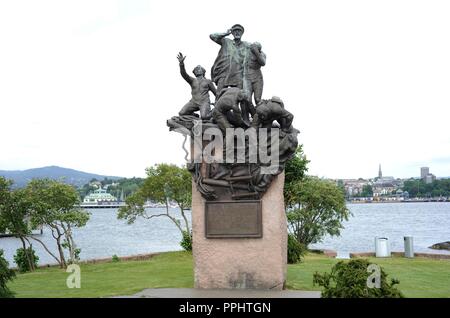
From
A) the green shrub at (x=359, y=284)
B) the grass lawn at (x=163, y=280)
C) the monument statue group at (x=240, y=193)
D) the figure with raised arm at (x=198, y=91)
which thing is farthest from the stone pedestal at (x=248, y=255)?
the green shrub at (x=359, y=284)

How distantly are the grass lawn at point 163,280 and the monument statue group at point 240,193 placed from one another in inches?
37.0

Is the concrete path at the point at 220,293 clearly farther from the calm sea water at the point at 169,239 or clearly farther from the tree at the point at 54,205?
the calm sea water at the point at 169,239

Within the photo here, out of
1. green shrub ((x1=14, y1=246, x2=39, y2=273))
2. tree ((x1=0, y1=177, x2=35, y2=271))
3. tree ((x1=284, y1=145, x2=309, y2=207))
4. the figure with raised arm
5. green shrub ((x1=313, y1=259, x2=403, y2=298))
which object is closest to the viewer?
green shrub ((x1=313, y1=259, x2=403, y2=298))

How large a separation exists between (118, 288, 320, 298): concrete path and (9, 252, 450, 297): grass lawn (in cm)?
49

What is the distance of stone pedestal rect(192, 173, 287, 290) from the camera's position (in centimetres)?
1088

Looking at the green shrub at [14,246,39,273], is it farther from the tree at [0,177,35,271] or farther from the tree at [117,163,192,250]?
the tree at [117,163,192,250]

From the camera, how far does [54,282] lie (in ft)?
44.0

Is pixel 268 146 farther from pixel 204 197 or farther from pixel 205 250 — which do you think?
pixel 205 250

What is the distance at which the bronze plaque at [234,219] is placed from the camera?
429 inches

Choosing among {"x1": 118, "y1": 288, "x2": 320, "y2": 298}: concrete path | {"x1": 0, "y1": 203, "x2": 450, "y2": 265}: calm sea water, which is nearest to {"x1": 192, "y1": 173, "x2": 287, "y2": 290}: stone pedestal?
{"x1": 118, "y1": 288, "x2": 320, "y2": 298}: concrete path

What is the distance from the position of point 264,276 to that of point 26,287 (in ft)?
18.2
